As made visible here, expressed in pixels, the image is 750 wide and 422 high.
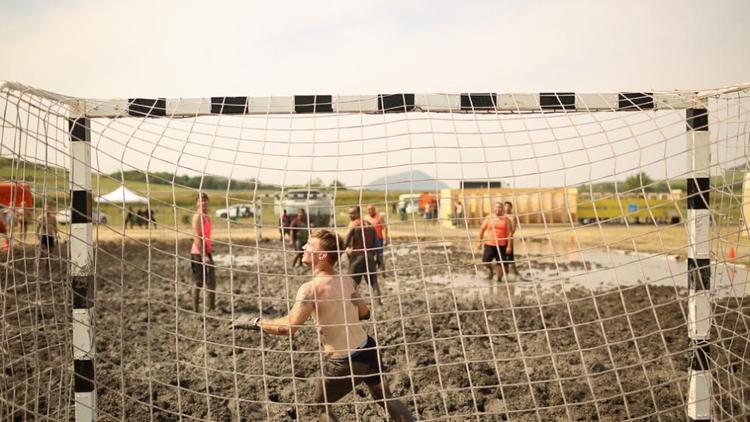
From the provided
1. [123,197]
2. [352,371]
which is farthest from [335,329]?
[123,197]

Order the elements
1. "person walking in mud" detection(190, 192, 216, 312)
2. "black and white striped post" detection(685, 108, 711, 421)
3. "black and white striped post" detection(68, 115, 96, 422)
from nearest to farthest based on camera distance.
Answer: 1. "black and white striped post" detection(68, 115, 96, 422)
2. "black and white striped post" detection(685, 108, 711, 421)
3. "person walking in mud" detection(190, 192, 216, 312)

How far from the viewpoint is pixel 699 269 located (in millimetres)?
4332

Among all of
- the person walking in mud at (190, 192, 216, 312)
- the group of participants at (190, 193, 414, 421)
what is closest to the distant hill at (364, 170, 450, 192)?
the group of participants at (190, 193, 414, 421)

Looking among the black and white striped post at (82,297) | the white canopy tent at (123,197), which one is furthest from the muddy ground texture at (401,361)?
the white canopy tent at (123,197)

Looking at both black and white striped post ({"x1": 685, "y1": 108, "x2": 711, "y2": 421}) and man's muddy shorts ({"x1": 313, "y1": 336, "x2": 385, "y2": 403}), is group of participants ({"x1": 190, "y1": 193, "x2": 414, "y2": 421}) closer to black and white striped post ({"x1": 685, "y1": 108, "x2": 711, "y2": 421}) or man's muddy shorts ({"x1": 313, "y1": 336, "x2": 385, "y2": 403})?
man's muddy shorts ({"x1": 313, "y1": 336, "x2": 385, "y2": 403})

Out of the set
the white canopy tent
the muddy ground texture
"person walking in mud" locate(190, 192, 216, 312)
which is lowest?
the muddy ground texture

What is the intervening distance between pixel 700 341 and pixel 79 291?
4210 mm

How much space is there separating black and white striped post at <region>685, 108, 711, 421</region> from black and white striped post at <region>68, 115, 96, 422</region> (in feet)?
13.3

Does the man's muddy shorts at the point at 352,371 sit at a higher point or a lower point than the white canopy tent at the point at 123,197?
lower

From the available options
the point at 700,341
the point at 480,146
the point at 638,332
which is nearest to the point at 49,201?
the point at 480,146

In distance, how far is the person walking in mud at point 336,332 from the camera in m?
4.12

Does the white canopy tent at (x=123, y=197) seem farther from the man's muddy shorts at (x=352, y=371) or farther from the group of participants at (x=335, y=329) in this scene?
the man's muddy shorts at (x=352, y=371)

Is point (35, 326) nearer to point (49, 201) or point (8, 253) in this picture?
point (8, 253)

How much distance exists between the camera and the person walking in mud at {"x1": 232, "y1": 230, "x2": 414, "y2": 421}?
4125 millimetres
